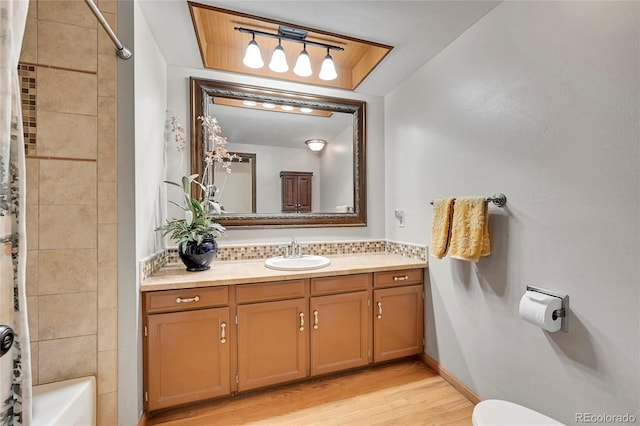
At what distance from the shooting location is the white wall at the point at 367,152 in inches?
80.8

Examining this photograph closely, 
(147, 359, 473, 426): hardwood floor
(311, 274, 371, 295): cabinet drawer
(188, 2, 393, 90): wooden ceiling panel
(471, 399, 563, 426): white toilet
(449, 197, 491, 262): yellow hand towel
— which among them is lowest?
(147, 359, 473, 426): hardwood floor

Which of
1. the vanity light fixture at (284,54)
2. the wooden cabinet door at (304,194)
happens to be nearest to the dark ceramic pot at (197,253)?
the wooden cabinet door at (304,194)

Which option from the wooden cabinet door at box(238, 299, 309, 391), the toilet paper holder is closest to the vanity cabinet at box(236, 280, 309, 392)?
the wooden cabinet door at box(238, 299, 309, 391)

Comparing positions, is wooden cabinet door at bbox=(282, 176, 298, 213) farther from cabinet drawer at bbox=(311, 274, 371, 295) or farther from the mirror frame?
cabinet drawer at bbox=(311, 274, 371, 295)

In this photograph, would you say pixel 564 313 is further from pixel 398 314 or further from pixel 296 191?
pixel 296 191

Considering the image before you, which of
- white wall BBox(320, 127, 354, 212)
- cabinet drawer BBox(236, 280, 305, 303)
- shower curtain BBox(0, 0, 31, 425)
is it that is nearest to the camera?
shower curtain BBox(0, 0, 31, 425)

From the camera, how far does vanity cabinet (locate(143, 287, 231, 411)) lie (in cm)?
150

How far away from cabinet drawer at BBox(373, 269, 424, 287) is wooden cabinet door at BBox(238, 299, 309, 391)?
582 millimetres

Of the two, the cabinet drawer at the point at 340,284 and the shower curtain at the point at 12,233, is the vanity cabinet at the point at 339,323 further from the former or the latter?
the shower curtain at the point at 12,233

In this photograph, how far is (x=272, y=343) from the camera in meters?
1.73

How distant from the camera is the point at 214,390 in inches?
63.4

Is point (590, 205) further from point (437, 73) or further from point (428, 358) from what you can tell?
point (428, 358)

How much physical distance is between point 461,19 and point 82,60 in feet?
6.88

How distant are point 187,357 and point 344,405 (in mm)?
998
